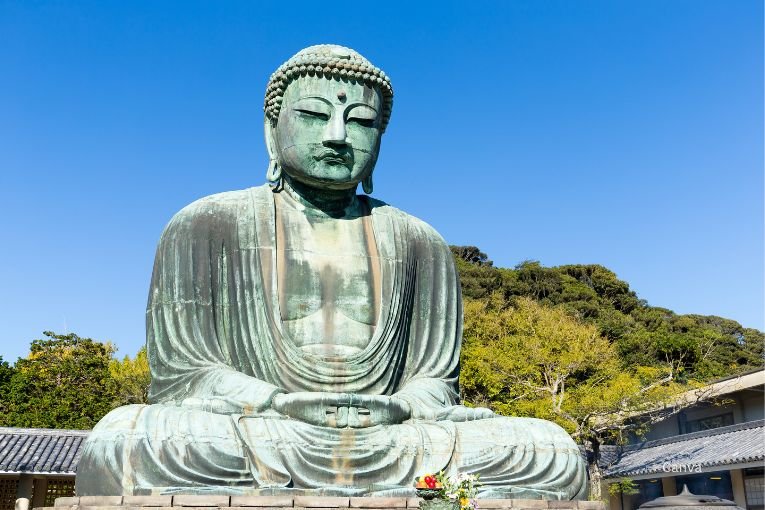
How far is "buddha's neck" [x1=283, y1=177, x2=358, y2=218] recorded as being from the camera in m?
7.28

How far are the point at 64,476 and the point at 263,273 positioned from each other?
42.3 ft

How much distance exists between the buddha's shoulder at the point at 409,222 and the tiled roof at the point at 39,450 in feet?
37.9

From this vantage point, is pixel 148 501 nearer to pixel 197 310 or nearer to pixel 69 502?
pixel 69 502

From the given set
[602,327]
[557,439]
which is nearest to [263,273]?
[557,439]

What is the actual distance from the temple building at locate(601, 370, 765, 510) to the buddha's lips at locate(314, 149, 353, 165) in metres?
14.8

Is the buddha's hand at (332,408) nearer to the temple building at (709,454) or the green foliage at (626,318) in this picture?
the temple building at (709,454)

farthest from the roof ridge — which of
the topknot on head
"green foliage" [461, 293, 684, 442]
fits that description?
the topknot on head

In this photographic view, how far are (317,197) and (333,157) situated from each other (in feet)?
1.59

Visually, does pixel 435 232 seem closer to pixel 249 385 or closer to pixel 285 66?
pixel 285 66

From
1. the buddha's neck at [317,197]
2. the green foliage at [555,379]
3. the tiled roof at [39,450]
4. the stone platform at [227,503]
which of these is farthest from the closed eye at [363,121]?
the green foliage at [555,379]

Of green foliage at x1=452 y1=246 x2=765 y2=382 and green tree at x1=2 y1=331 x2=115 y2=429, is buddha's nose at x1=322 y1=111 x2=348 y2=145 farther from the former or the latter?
green foliage at x1=452 y1=246 x2=765 y2=382

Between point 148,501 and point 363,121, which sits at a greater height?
point 363,121

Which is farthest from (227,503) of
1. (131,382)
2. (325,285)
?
(131,382)

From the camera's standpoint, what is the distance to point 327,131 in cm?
693
